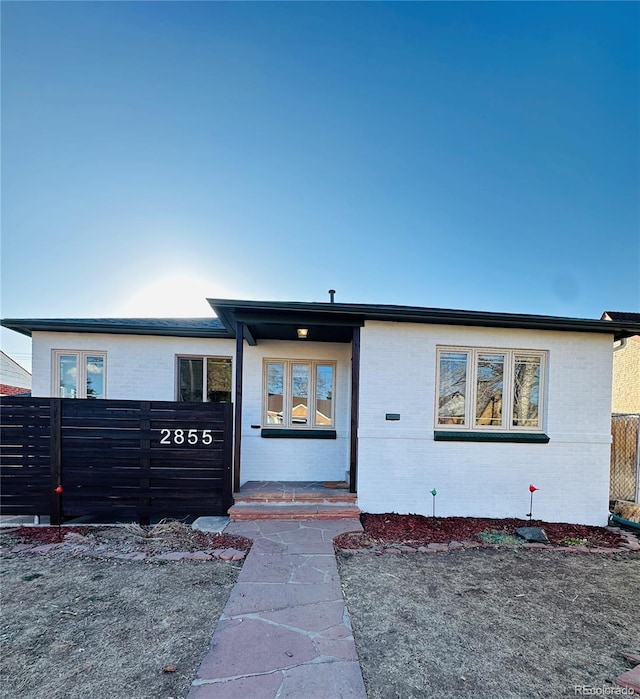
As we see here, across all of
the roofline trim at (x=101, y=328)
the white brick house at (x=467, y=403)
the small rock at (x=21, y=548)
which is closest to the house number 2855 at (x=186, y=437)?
the white brick house at (x=467, y=403)

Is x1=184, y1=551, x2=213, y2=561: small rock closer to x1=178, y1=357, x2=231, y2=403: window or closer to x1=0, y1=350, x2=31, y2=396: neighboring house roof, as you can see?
x1=178, y1=357, x2=231, y2=403: window

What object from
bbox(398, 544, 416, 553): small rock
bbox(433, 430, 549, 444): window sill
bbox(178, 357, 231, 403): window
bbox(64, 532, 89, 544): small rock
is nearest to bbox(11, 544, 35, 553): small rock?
bbox(64, 532, 89, 544): small rock

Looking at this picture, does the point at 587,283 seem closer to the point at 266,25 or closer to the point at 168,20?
the point at 266,25

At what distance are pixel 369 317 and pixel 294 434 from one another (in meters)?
2.88

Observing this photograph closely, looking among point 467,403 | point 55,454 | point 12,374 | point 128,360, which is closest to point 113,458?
point 55,454

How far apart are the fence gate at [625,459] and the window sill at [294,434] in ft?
17.7

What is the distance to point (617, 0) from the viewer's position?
19.7ft

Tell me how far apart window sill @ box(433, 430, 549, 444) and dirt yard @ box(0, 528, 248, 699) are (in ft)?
11.4

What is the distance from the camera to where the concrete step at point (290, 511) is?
15.3 feet

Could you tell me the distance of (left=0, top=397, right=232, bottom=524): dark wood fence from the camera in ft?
15.1

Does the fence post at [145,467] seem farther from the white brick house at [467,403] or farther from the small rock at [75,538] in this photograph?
the white brick house at [467,403]

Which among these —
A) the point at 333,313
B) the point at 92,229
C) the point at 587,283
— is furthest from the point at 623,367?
the point at 92,229

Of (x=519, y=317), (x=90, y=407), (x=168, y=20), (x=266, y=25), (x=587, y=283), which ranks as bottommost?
(x=90, y=407)

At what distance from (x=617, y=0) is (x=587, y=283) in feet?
27.4
